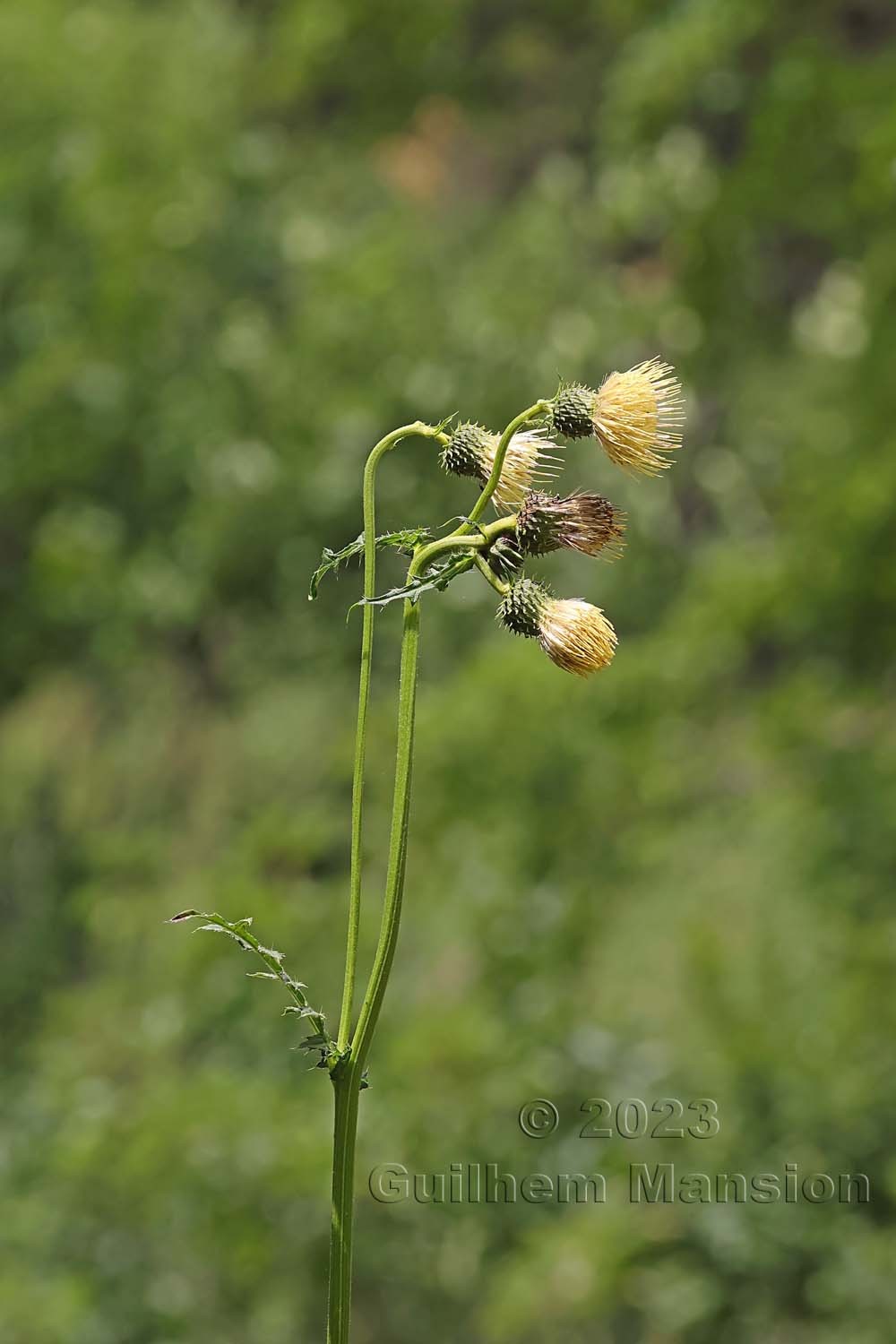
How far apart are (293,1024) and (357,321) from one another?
2603 mm

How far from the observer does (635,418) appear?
65cm

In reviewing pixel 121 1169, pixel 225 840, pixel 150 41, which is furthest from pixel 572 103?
pixel 121 1169

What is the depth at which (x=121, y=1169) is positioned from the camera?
13.7 ft

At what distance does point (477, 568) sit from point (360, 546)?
1.9 inches

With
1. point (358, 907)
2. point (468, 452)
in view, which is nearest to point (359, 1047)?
point (358, 907)

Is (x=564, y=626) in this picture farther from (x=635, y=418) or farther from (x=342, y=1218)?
(x=342, y=1218)

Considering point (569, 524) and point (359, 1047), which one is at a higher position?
point (569, 524)

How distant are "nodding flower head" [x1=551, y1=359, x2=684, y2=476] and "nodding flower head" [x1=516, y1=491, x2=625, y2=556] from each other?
0.02 meters

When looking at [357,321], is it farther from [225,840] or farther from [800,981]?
[800,981]

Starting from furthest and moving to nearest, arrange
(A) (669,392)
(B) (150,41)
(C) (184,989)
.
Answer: (B) (150,41), (C) (184,989), (A) (669,392)

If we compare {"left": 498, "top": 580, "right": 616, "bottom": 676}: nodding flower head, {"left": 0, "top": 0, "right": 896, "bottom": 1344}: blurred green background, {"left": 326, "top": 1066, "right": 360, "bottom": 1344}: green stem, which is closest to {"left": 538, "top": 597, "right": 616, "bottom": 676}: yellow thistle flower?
{"left": 498, "top": 580, "right": 616, "bottom": 676}: nodding flower head

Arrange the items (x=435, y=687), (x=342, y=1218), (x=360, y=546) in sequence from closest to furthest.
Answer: (x=342, y=1218) → (x=360, y=546) → (x=435, y=687)

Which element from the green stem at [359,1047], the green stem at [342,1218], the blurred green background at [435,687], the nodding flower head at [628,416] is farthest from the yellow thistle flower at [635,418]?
the blurred green background at [435,687]

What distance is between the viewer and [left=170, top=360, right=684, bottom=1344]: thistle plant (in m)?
0.54
